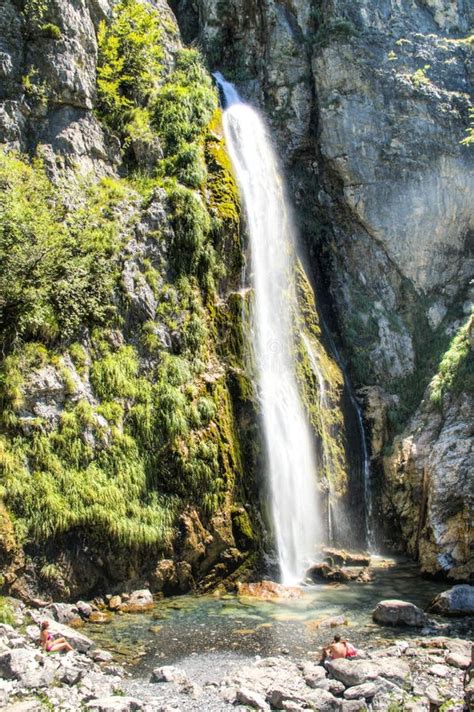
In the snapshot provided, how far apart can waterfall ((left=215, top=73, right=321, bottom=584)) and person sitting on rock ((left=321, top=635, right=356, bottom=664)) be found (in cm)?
539

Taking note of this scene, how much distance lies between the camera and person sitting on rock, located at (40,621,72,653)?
9.79 metres

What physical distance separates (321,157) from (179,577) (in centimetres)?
1881

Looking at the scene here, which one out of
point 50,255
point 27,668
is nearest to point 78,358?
point 50,255

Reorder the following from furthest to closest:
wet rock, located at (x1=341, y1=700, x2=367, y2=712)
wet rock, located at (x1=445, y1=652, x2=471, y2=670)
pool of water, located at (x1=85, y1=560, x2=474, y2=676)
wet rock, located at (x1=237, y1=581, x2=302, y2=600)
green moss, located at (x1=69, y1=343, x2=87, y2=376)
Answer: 1. green moss, located at (x1=69, y1=343, x2=87, y2=376)
2. wet rock, located at (x1=237, y1=581, x2=302, y2=600)
3. pool of water, located at (x1=85, y1=560, x2=474, y2=676)
4. wet rock, located at (x1=445, y1=652, x2=471, y2=670)
5. wet rock, located at (x1=341, y1=700, x2=367, y2=712)

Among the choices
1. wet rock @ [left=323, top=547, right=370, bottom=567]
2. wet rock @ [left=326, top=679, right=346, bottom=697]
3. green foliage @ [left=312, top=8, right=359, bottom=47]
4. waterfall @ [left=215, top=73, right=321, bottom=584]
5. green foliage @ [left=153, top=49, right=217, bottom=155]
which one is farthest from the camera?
green foliage @ [left=312, top=8, right=359, bottom=47]

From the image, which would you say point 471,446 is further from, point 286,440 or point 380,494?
point 286,440

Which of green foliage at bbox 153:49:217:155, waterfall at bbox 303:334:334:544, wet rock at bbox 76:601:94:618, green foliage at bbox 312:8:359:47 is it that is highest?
green foliage at bbox 312:8:359:47

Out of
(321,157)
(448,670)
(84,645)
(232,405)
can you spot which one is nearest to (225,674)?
(84,645)

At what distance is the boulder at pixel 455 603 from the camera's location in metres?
12.8

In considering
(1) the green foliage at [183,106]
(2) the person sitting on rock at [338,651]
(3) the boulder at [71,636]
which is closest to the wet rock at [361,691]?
(2) the person sitting on rock at [338,651]

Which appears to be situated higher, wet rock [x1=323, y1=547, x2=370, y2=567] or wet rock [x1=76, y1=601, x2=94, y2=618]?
wet rock [x1=76, y1=601, x2=94, y2=618]

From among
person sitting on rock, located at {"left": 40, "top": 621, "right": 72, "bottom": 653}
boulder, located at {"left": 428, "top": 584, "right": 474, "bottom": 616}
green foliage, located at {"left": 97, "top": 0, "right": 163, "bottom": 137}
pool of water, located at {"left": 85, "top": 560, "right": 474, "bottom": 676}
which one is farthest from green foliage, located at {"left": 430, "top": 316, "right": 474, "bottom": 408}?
person sitting on rock, located at {"left": 40, "top": 621, "right": 72, "bottom": 653}

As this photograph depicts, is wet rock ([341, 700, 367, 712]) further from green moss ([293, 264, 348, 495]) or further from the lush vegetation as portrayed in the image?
green moss ([293, 264, 348, 495])

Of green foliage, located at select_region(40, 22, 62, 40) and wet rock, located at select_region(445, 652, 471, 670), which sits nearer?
wet rock, located at select_region(445, 652, 471, 670)
